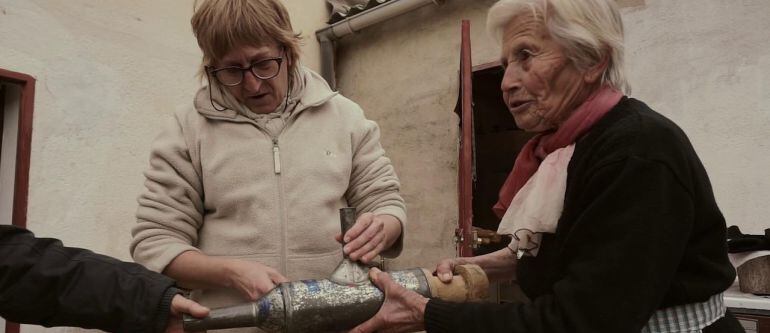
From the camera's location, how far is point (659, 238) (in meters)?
1.21

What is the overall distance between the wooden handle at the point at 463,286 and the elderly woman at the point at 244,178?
244mm

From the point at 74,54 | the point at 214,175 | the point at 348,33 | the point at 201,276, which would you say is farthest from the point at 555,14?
the point at 348,33

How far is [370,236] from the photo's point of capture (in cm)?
181

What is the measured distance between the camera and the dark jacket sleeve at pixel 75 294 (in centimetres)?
139

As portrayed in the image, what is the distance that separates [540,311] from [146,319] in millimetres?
1073

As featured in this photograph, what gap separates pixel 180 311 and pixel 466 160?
297 centimetres

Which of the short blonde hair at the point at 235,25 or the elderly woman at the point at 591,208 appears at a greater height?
the short blonde hair at the point at 235,25

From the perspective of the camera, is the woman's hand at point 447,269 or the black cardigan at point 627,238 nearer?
the black cardigan at point 627,238

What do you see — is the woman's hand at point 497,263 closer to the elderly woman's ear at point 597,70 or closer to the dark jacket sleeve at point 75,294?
the elderly woman's ear at point 597,70

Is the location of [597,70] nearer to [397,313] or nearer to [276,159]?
[397,313]

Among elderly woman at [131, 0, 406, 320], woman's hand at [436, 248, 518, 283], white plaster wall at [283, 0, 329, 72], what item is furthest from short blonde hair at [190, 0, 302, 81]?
white plaster wall at [283, 0, 329, 72]

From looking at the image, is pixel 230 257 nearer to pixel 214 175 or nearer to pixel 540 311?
pixel 214 175

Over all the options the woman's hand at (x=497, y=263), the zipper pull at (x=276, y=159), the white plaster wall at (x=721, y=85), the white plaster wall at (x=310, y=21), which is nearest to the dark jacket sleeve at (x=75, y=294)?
the zipper pull at (x=276, y=159)

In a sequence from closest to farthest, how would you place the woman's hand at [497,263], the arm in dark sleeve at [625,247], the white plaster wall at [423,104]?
1. the arm in dark sleeve at [625,247]
2. the woman's hand at [497,263]
3. the white plaster wall at [423,104]
